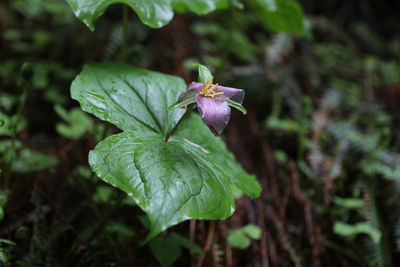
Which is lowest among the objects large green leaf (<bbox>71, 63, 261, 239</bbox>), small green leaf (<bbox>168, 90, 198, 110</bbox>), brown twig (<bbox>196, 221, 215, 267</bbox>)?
brown twig (<bbox>196, 221, 215, 267</bbox>)

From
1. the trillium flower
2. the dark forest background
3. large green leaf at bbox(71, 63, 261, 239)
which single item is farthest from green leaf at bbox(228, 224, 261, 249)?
the trillium flower

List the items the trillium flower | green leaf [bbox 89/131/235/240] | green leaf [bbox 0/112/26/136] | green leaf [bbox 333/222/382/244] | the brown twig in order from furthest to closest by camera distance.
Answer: green leaf [bbox 333/222/382/244], the brown twig, green leaf [bbox 0/112/26/136], the trillium flower, green leaf [bbox 89/131/235/240]

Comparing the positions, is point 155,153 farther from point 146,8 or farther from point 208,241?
point 208,241

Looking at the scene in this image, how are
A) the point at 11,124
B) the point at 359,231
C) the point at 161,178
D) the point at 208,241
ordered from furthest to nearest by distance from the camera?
the point at 359,231, the point at 208,241, the point at 11,124, the point at 161,178

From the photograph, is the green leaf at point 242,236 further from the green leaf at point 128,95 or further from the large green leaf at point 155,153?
the green leaf at point 128,95

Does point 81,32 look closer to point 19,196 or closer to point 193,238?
point 19,196

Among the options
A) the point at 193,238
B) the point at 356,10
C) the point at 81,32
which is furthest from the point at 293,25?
the point at 356,10

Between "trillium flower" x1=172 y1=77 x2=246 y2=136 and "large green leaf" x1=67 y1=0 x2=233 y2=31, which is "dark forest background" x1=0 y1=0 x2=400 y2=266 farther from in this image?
"trillium flower" x1=172 y1=77 x2=246 y2=136

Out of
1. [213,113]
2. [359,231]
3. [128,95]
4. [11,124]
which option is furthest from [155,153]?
[359,231]
